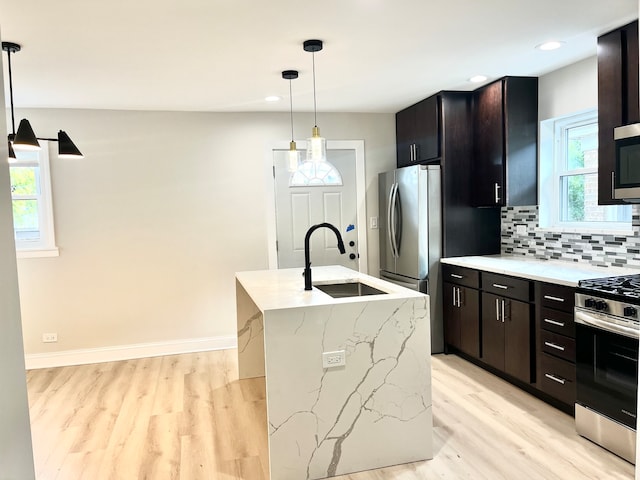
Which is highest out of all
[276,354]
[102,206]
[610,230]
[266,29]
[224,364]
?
[266,29]

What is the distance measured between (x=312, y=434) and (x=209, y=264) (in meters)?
2.72

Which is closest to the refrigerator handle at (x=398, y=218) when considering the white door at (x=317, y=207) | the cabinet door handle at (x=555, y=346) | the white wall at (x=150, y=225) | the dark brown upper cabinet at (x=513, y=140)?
the white door at (x=317, y=207)

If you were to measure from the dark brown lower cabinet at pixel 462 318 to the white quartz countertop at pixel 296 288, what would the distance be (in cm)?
110

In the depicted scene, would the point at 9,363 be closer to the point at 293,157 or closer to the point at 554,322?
the point at 293,157

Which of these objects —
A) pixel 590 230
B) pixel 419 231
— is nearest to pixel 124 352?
pixel 419 231

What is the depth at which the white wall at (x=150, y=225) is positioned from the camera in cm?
446

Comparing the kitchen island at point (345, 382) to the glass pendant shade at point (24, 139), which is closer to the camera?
the kitchen island at point (345, 382)

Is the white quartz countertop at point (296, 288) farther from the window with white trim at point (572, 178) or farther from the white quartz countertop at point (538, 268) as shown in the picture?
the window with white trim at point (572, 178)

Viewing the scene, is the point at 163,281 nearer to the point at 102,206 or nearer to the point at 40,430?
the point at 102,206

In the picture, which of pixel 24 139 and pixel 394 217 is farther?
pixel 394 217

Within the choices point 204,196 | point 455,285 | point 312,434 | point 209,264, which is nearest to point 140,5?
point 312,434

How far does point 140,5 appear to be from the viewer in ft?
7.50

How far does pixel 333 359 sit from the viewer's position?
246cm

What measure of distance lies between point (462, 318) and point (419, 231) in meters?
0.86
